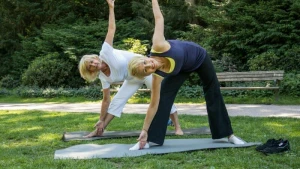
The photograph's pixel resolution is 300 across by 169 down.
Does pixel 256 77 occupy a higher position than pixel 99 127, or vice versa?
pixel 99 127

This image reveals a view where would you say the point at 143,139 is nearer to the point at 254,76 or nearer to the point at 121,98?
the point at 121,98

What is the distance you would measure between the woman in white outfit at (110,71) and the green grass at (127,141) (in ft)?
1.50

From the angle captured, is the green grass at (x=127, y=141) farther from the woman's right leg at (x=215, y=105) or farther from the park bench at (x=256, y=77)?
the park bench at (x=256, y=77)

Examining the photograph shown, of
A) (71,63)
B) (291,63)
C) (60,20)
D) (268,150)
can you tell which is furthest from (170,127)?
(60,20)

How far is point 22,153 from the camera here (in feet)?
14.9

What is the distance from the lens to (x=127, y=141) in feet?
16.7

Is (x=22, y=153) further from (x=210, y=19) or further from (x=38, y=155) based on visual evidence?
(x=210, y=19)

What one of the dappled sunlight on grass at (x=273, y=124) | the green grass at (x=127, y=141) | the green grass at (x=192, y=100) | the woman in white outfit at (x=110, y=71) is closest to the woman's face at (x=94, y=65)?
the woman in white outfit at (x=110, y=71)

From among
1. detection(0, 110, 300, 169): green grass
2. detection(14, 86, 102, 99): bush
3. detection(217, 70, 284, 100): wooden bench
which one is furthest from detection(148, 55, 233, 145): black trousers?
detection(14, 86, 102, 99): bush

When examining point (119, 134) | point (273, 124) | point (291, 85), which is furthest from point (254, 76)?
point (119, 134)

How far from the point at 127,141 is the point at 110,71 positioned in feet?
3.36

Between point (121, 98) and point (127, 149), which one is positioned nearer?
point (127, 149)

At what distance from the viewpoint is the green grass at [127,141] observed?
3801 mm

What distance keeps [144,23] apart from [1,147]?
12.5 m
